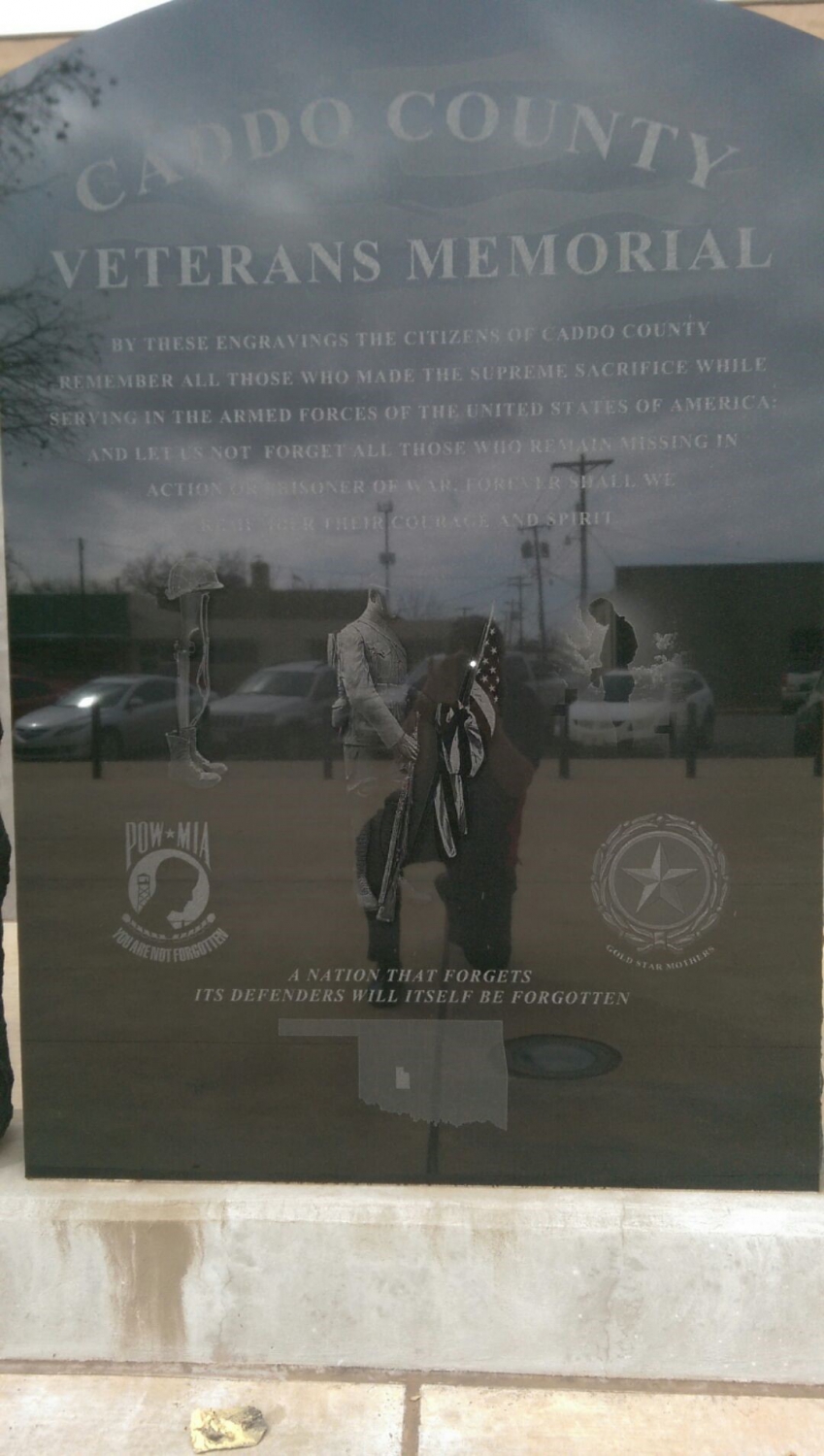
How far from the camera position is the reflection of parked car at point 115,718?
3.46m

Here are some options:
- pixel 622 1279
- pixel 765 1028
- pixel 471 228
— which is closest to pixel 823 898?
pixel 765 1028

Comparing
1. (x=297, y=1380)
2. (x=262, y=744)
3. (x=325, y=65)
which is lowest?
(x=297, y=1380)

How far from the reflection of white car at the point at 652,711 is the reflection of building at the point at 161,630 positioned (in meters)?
0.50

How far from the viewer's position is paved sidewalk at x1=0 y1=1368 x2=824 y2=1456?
9.62ft

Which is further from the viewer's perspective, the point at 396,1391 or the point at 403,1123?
the point at 403,1123

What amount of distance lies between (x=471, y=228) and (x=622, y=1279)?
3047mm

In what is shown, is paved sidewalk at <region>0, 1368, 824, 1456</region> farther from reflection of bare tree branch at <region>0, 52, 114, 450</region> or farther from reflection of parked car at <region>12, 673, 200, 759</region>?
reflection of bare tree branch at <region>0, 52, 114, 450</region>

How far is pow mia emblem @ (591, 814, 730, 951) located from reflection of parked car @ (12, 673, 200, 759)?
137cm

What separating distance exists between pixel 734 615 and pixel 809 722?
38 centimetres

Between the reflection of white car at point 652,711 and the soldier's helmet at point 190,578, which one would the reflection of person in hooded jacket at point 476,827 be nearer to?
the reflection of white car at point 652,711

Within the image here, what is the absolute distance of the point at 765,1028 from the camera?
3.36m

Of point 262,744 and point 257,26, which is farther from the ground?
point 257,26

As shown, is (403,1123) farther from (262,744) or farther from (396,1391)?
(262,744)

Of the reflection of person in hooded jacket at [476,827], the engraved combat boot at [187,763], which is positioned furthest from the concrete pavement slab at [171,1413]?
the engraved combat boot at [187,763]
